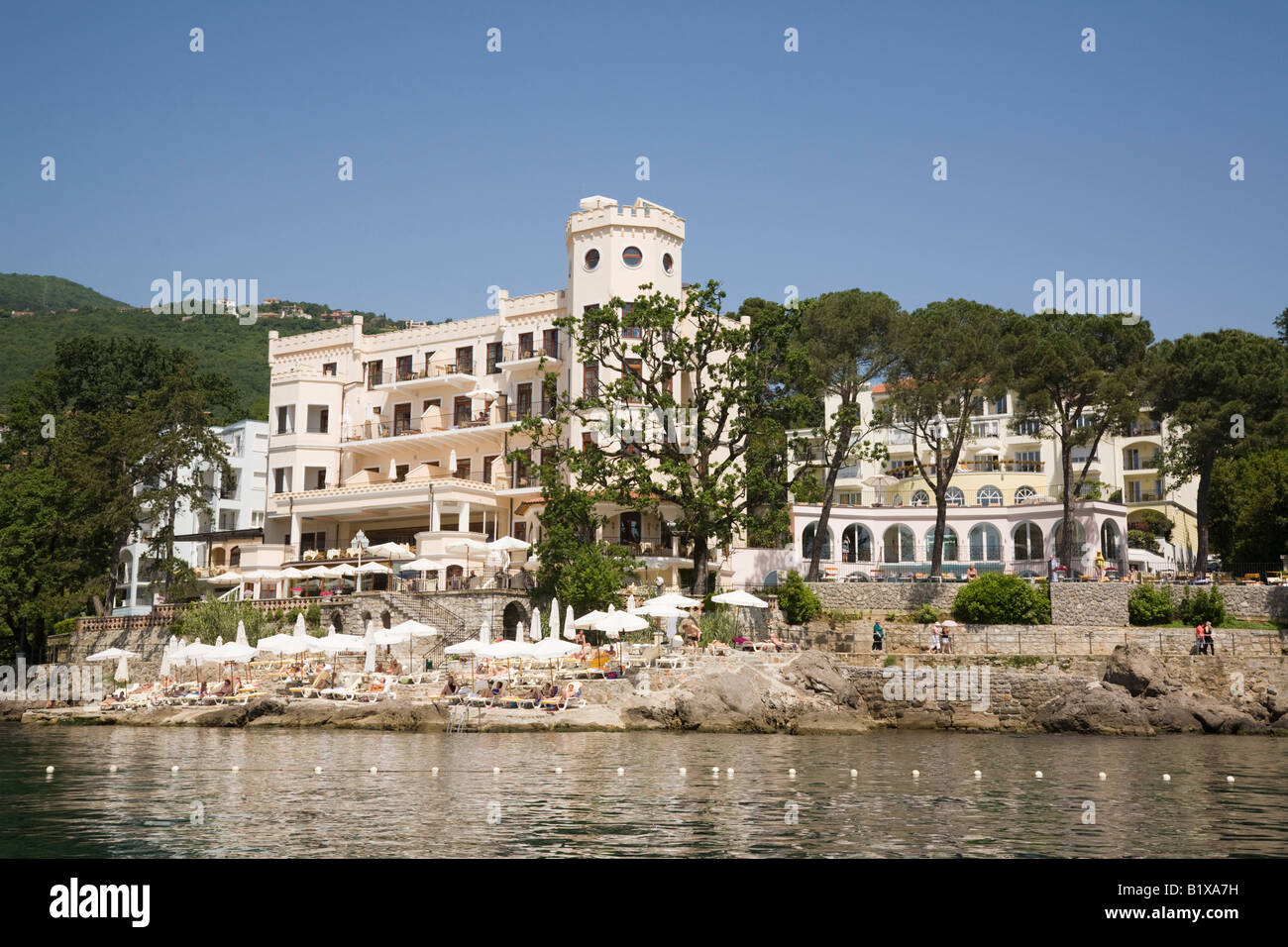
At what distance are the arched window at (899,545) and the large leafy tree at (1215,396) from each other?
13.4 m

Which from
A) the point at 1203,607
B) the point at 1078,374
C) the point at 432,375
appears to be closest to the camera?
the point at 1203,607

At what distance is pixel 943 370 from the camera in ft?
163

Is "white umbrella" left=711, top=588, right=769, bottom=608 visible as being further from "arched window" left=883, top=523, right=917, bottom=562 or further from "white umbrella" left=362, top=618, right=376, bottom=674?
"arched window" left=883, top=523, right=917, bottom=562

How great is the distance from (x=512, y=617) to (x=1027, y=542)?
88.6 ft

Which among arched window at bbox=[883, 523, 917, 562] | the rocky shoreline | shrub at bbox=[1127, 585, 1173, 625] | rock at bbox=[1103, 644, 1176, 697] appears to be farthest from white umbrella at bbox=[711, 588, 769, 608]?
arched window at bbox=[883, 523, 917, 562]

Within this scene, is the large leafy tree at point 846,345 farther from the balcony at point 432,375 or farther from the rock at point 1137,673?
the balcony at point 432,375

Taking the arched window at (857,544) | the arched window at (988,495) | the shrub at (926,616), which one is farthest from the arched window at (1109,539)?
the shrub at (926,616)

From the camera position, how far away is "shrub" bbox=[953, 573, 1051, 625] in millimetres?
43938

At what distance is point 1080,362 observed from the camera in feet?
157

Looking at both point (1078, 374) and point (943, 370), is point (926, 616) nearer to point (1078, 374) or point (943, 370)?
point (943, 370)

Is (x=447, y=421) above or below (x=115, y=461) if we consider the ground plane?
above

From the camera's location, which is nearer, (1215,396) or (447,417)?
(1215,396)

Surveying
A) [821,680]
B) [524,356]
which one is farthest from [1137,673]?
[524,356]

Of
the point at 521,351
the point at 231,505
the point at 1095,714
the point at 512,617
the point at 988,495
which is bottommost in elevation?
the point at 1095,714
